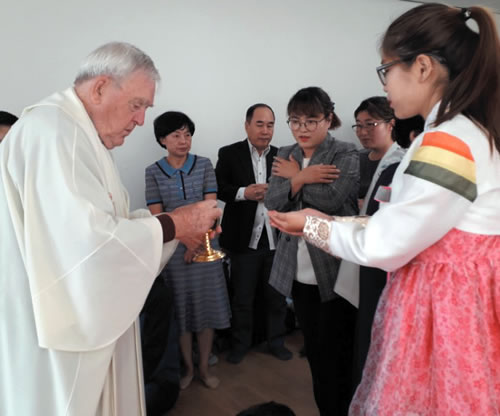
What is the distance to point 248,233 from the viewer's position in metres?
3.07

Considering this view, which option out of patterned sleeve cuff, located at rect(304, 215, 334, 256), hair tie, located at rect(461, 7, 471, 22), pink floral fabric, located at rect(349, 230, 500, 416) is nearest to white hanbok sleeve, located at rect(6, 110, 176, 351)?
patterned sleeve cuff, located at rect(304, 215, 334, 256)

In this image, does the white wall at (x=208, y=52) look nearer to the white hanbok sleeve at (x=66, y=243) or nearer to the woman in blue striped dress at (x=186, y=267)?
the woman in blue striped dress at (x=186, y=267)

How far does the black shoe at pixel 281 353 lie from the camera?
10.3 feet

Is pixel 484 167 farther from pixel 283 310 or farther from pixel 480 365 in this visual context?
pixel 283 310

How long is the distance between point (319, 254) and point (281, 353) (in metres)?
1.60

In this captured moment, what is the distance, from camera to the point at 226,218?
3.17m

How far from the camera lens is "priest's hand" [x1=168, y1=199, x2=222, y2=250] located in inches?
54.8

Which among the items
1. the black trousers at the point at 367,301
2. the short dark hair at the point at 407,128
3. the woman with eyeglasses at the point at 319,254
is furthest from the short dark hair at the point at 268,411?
the short dark hair at the point at 407,128

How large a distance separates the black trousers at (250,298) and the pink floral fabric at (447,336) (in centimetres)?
208

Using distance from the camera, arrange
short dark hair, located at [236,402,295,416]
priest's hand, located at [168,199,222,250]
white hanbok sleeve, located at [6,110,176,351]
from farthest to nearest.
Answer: priest's hand, located at [168,199,222,250] → short dark hair, located at [236,402,295,416] → white hanbok sleeve, located at [6,110,176,351]

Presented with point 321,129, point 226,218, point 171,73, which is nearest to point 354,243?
point 321,129

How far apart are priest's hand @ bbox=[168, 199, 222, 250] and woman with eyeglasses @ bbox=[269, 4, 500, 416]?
20.5 inches

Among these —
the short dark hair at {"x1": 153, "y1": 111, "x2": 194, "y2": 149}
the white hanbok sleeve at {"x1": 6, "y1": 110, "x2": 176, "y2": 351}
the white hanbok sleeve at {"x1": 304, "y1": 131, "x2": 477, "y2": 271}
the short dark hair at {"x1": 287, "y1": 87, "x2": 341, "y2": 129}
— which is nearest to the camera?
the white hanbok sleeve at {"x1": 304, "y1": 131, "x2": 477, "y2": 271}

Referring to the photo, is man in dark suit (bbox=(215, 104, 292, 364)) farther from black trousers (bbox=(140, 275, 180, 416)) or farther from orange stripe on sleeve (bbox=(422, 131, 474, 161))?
orange stripe on sleeve (bbox=(422, 131, 474, 161))
